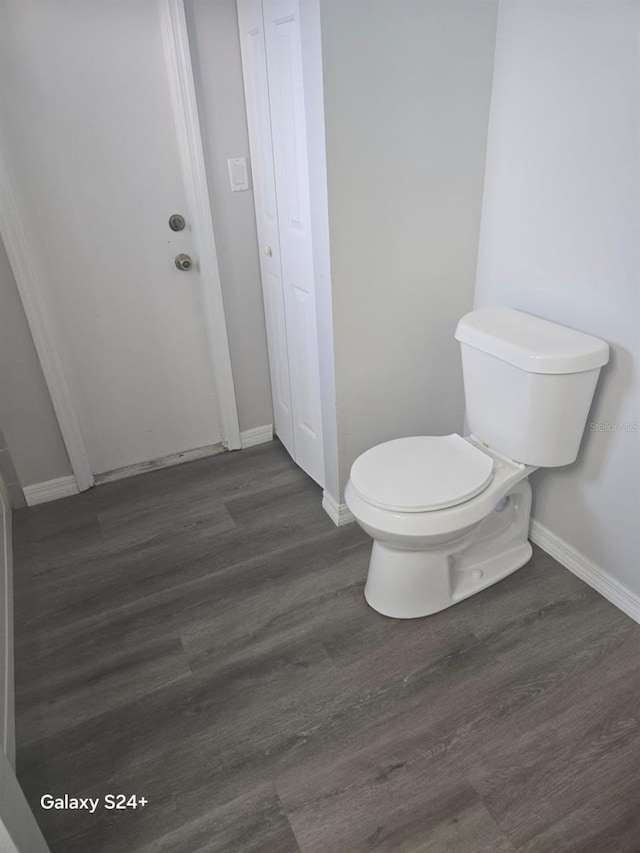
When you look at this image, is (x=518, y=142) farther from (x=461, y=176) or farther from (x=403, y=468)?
(x=403, y=468)

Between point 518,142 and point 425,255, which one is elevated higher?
point 518,142

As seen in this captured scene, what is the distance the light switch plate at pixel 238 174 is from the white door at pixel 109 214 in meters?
0.20

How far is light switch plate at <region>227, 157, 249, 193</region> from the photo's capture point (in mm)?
2223

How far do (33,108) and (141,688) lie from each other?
186 centimetres

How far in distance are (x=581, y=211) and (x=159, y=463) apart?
1931 mm

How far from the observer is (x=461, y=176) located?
189cm

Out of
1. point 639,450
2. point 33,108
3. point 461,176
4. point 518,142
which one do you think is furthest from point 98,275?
point 639,450

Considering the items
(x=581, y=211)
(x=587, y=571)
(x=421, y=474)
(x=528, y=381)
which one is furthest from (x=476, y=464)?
(x=581, y=211)

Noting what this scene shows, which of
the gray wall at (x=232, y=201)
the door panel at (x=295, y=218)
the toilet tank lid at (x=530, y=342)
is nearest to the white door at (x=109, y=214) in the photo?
the gray wall at (x=232, y=201)

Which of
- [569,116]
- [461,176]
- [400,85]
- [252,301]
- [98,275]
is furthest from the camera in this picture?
[252,301]

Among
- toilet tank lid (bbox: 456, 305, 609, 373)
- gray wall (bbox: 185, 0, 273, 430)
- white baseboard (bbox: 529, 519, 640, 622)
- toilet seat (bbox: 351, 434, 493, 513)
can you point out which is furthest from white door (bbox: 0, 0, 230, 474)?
white baseboard (bbox: 529, 519, 640, 622)

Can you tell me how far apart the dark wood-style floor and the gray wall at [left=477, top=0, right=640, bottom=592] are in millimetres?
320

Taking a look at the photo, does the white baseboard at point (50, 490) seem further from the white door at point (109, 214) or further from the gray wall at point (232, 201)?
the gray wall at point (232, 201)

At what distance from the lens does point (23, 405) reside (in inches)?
88.9
